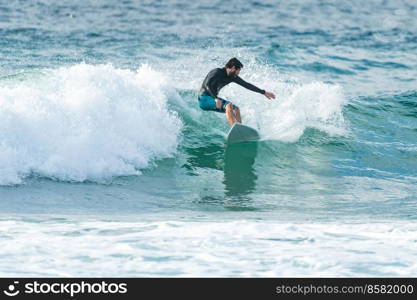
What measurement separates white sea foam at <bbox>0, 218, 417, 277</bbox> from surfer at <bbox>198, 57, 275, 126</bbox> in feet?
14.6

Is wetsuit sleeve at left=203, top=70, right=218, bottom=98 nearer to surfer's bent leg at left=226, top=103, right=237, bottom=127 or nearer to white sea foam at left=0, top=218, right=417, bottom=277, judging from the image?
surfer's bent leg at left=226, top=103, right=237, bottom=127

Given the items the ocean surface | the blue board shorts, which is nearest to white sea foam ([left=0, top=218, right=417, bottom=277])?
the ocean surface

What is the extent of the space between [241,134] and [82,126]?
9.55 ft

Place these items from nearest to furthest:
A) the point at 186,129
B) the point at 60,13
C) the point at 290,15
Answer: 1. the point at 186,129
2. the point at 60,13
3. the point at 290,15

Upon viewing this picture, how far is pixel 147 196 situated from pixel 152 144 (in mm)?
2420

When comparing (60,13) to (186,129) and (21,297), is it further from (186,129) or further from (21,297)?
(21,297)

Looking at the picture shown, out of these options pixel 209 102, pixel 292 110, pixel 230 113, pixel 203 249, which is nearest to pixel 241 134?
pixel 230 113

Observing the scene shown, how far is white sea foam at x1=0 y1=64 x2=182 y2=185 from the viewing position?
510 inches

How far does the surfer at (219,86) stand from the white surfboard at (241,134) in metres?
0.16

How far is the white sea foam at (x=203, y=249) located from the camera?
27.0 ft

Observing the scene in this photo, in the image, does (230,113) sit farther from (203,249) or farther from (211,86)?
(203,249)

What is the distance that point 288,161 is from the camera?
15.5 meters

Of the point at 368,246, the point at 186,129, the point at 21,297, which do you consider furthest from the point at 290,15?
the point at 21,297

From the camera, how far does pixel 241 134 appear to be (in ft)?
49.3
